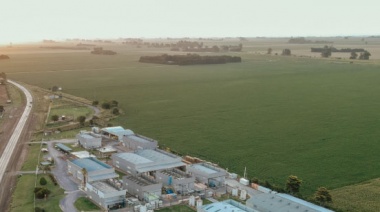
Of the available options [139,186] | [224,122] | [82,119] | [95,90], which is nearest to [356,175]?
[139,186]

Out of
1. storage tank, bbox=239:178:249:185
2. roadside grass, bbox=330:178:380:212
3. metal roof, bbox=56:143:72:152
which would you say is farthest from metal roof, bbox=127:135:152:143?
roadside grass, bbox=330:178:380:212

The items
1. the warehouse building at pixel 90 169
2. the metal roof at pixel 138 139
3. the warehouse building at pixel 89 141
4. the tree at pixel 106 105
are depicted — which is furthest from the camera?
the tree at pixel 106 105

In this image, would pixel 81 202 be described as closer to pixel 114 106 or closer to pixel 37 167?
pixel 37 167

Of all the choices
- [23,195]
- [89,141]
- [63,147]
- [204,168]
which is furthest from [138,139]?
[23,195]

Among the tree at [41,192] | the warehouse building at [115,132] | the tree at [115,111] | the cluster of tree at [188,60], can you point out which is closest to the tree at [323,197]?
the tree at [41,192]

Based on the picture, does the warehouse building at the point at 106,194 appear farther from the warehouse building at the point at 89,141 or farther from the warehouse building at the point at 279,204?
the warehouse building at the point at 89,141

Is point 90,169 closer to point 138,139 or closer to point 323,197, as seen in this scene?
point 138,139
